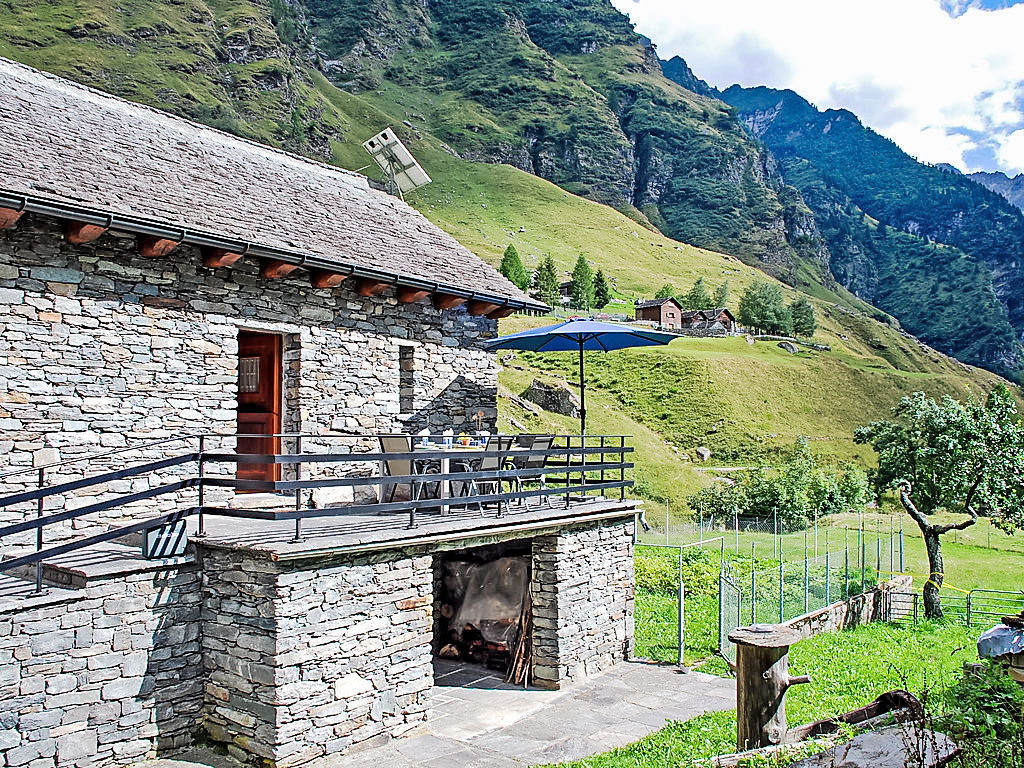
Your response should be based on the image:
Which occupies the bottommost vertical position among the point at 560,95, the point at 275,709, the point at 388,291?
the point at 275,709

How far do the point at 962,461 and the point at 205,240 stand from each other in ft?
57.4

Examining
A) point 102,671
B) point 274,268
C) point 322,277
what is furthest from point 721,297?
point 102,671

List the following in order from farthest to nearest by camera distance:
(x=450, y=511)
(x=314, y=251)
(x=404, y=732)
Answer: (x=314, y=251) < (x=450, y=511) < (x=404, y=732)

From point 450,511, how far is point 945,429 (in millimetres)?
14488

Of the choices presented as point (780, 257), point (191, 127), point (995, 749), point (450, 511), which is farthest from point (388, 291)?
point (780, 257)

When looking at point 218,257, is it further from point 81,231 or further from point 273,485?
point 273,485

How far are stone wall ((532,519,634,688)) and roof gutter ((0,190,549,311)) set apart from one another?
13.8 ft

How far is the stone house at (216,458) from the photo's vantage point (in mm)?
6938

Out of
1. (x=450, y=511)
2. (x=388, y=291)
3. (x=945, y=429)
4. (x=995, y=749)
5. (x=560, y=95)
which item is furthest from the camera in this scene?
(x=560, y=95)

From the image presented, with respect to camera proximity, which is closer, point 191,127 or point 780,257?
point 191,127

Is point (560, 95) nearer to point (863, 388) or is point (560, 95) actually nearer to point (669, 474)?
point (863, 388)

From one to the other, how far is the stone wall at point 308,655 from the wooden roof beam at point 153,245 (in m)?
3.69

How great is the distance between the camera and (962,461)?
1819cm

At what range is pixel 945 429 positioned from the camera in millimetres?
18641
